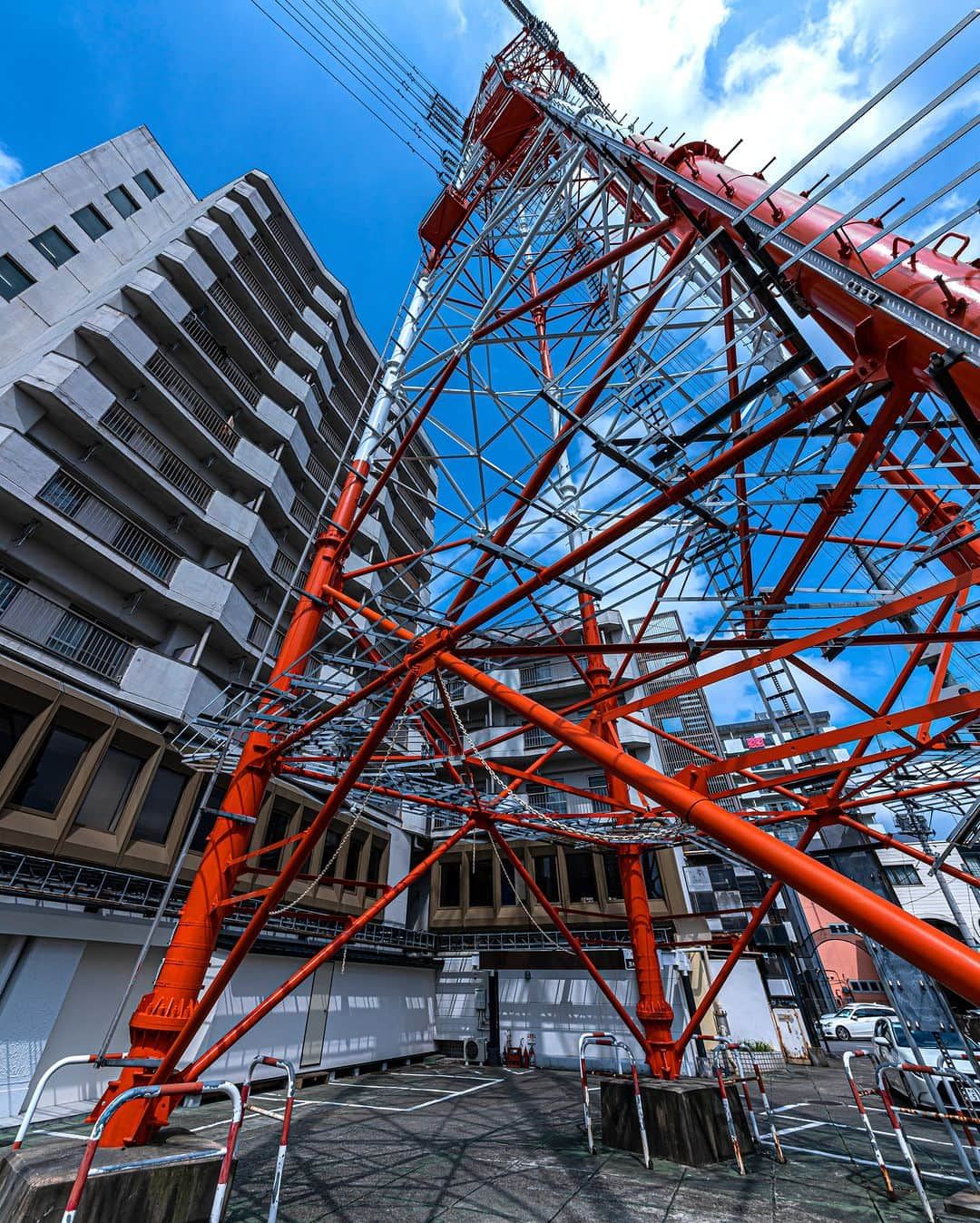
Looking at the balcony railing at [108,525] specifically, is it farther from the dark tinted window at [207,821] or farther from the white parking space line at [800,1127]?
the white parking space line at [800,1127]

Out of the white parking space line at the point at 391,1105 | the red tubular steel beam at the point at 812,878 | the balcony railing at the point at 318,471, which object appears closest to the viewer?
the red tubular steel beam at the point at 812,878

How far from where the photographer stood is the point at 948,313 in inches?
150

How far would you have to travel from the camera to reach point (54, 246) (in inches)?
901

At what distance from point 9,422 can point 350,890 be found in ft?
76.7

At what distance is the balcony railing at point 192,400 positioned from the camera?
23250 millimetres

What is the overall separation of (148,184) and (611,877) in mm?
44901

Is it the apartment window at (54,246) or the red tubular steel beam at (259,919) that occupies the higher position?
the apartment window at (54,246)

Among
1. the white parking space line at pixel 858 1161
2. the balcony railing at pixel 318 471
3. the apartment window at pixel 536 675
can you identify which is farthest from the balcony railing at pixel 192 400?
the white parking space line at pixel 858 1161

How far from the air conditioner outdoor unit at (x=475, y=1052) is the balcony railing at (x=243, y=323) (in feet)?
119

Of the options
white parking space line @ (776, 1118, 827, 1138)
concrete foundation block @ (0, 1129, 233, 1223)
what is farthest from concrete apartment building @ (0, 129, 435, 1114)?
white parking space line @ (776, 1118, 827, 1138)

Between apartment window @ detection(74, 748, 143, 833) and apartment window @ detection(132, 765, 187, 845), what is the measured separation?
2.14 ft

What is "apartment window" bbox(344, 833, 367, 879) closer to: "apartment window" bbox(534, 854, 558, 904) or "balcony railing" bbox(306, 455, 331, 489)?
"apartment window" bbox(534, 854, 558, 904)

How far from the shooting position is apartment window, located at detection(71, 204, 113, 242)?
24.3 m

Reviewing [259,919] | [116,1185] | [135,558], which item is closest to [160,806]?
[135,558]
